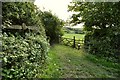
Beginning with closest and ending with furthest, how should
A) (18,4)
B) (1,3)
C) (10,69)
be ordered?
(10,69) < (1,3) < (18,4)

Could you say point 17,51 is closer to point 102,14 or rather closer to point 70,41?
point 102,14

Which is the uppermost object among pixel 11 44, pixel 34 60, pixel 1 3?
pixel 1 3

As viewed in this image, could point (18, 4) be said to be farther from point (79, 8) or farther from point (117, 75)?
point (79, 8)

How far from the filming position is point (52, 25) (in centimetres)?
1581

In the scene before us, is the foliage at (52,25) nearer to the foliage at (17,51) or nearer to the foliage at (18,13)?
the foliage at (18,13)

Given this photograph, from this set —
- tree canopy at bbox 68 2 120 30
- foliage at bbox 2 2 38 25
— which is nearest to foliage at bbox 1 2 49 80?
foliage at bbox 2 2 38 25

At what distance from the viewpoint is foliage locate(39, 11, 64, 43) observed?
50.1ft

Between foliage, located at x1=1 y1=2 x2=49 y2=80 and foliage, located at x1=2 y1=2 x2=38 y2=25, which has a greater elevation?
foliage, located at x1=2 y1=2 x2=38 y2=25

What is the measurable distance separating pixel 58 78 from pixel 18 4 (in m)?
2.56

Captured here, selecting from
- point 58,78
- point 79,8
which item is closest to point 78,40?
point 79,8

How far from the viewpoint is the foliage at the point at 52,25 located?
15.3 meters

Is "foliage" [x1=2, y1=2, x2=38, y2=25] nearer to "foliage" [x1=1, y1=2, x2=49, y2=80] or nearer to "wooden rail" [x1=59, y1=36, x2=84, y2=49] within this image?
"foliage" [x1=1, y1=2, x2=49, y2=80]

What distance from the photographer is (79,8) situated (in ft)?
54.3

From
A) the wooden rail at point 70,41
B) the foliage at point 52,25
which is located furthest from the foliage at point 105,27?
the wooden rail at point 70,41
